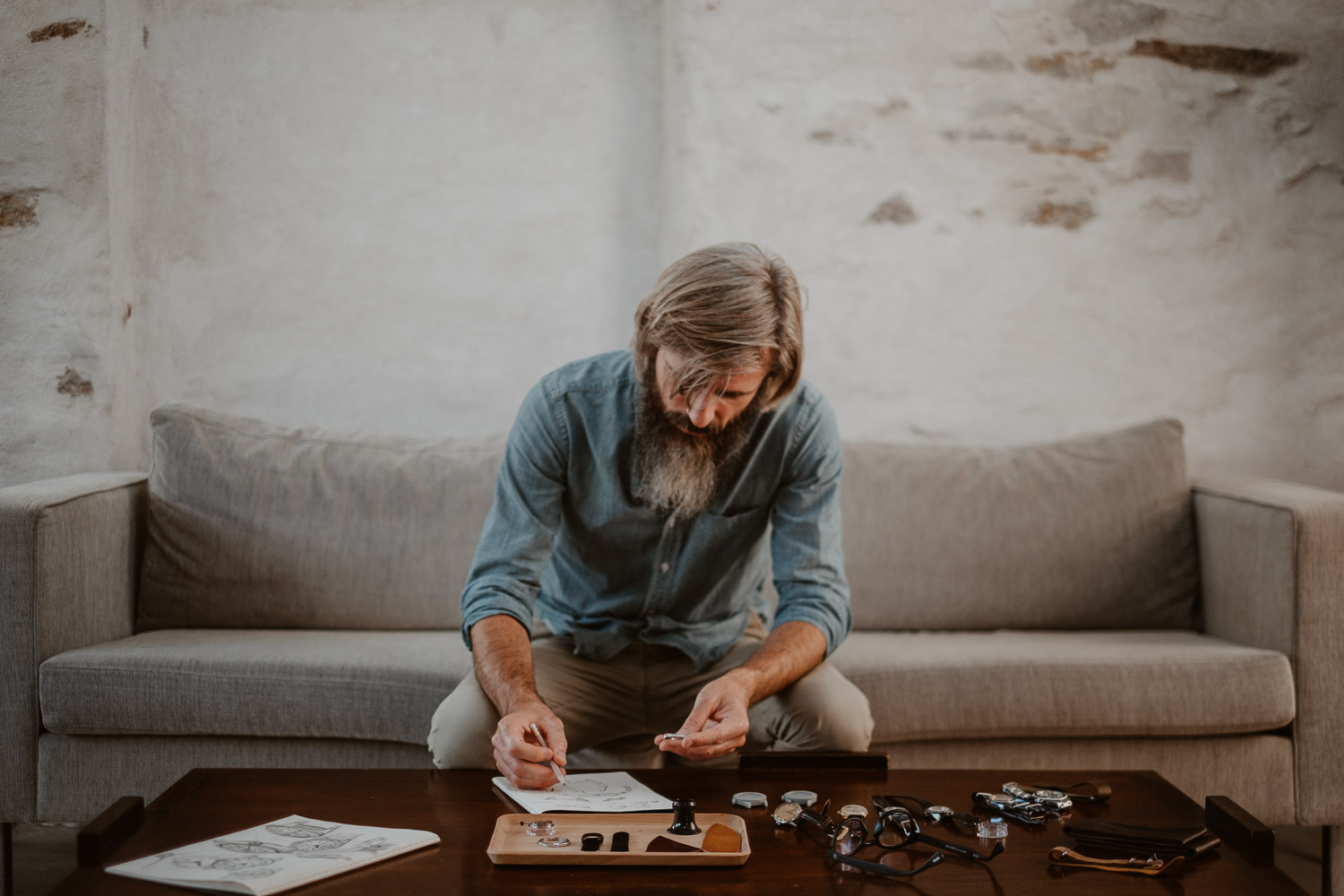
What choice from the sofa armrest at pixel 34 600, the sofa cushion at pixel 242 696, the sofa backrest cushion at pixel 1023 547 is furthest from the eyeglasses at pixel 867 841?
the sofa armrest at pixel 34 600

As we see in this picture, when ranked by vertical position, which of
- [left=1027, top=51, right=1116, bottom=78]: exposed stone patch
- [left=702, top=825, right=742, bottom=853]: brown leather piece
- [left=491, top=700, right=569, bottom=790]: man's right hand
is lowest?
[left=702, top=825, right=742, bottom=853]: brown leather piece

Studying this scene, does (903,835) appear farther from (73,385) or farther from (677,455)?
(73,385)

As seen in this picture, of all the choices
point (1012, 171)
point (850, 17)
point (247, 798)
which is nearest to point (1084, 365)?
point (1012, 171)

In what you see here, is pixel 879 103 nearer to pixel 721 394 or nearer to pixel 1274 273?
pixel 1274 273

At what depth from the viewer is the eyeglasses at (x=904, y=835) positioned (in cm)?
113

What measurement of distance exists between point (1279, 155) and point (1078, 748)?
1.91 meters

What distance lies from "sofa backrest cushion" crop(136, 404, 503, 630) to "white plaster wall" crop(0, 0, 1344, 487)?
0.49m

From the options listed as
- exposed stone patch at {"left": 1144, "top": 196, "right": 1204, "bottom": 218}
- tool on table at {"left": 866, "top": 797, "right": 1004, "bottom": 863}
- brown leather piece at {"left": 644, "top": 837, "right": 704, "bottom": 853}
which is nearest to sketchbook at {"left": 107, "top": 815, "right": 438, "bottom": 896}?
brown leather piece at {"left": 644, "top": 837, "right": 704, "bottom": 853}

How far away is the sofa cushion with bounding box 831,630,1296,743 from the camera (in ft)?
6.64

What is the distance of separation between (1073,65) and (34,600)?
2.86 m

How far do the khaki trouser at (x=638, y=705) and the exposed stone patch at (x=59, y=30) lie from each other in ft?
6.95

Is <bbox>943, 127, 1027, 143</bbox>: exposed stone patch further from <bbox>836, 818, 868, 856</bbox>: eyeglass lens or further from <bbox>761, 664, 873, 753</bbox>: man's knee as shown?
<bbox>836, 818, 868, 856</bbox>: eyeglass lens

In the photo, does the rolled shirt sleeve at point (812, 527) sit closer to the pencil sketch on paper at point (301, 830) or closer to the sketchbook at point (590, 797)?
the sketchbook at point (590, 797)

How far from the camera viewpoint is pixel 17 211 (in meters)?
2.76
